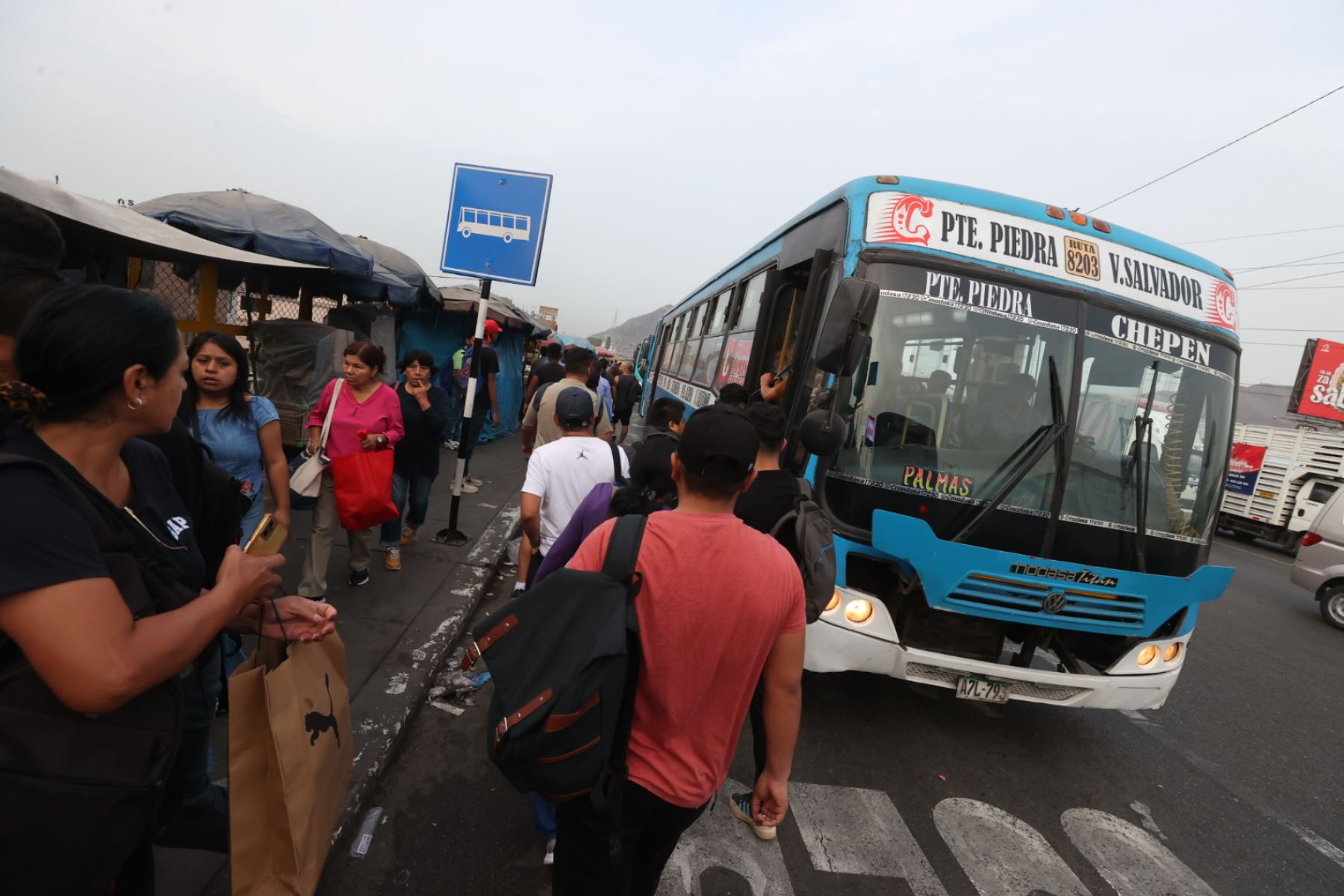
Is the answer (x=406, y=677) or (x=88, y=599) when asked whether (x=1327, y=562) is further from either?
(x=88, y=599)

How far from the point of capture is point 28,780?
48.6 inches

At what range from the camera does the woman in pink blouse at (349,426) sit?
456 cm

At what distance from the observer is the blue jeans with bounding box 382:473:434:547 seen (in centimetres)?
554

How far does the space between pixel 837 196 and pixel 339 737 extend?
4096mm

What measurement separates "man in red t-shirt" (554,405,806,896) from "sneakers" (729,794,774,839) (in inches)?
56.3

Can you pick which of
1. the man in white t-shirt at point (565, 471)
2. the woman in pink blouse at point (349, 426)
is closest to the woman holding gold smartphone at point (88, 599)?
the man in white t-shirt at point (565, 471)

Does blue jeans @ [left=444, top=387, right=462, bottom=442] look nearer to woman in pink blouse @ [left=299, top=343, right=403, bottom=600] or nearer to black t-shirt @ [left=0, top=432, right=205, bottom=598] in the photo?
woman in pink blouse @ [left=299, top=343, right=403, bottom=600]

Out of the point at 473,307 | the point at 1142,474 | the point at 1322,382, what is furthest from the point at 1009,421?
the point at 1322,382

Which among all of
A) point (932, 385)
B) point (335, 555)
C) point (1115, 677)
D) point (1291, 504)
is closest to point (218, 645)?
point (932, 385)

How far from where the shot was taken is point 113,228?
3988 mm

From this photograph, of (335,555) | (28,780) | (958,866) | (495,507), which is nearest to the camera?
(28,780)

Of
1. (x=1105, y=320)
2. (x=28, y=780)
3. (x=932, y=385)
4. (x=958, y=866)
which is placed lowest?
(x=958, y=866)

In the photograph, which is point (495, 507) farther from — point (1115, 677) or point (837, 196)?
point (1115, 677)

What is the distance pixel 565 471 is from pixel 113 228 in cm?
311
